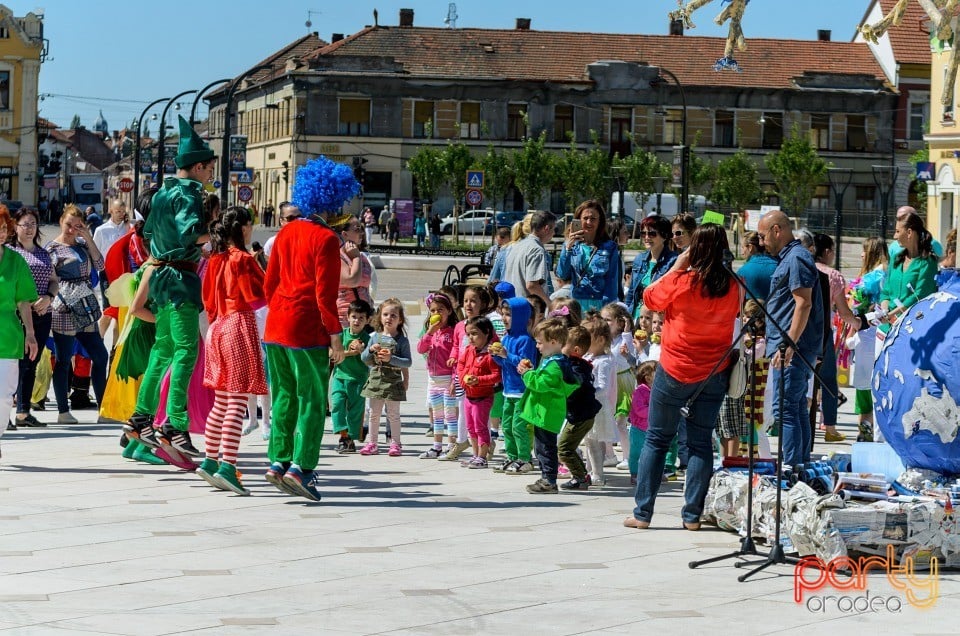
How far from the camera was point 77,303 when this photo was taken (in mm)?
14484

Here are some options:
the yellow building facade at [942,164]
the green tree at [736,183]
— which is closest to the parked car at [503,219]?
the green tree at [736,183]

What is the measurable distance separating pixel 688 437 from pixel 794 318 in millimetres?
1325

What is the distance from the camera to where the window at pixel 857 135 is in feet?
254

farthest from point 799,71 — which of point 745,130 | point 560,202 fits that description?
point 560,202

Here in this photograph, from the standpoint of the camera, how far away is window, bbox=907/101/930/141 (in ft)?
251

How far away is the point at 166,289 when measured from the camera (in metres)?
11.3

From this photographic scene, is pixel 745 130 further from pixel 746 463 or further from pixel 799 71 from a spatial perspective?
pixel 746 463

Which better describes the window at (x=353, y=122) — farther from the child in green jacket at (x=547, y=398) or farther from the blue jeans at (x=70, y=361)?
the child in green jacket at (x=547, y=398)

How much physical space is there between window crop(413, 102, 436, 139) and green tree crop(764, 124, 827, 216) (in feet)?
49.4

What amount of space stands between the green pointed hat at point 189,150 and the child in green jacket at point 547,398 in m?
2.55

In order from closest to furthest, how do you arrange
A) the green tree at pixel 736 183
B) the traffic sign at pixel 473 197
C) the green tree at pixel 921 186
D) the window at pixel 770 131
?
the traffic sign at pixel 473 197
the green tree at pixel 921 186
the green tree at pixel 736 183
the window at pixel 770 131

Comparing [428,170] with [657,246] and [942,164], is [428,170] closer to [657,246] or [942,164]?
[942,164]

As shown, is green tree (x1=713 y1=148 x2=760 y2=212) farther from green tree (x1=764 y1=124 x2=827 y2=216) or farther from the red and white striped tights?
the red and white striped tights

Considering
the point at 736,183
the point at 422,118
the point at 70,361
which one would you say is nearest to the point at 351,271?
the point at 70,361
